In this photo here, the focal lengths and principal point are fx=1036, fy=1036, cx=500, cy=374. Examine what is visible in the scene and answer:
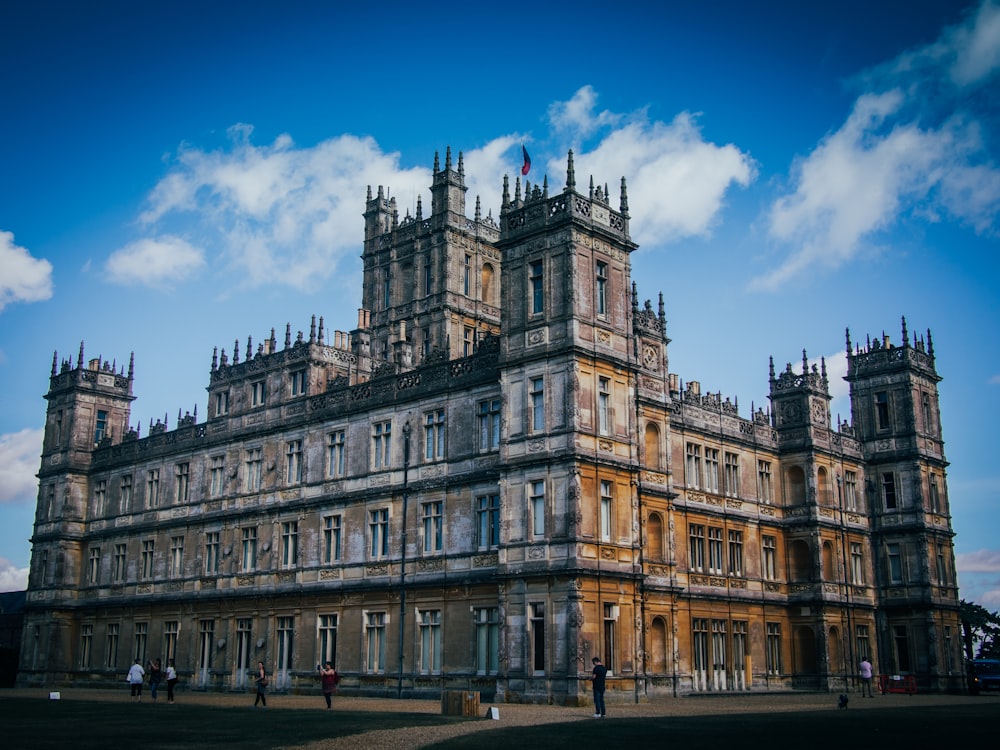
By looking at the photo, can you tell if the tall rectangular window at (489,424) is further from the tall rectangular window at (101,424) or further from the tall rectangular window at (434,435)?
the tall rectangular window at (101,424)

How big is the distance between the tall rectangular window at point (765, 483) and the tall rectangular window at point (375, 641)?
73.8ft

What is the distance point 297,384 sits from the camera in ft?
177

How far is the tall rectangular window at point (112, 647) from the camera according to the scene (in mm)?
59062

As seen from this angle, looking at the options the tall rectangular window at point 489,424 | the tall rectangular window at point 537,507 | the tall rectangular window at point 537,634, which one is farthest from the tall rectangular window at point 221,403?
the tall rectangular window at point 537,634

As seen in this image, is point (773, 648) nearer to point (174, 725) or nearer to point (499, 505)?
point (499, 505)

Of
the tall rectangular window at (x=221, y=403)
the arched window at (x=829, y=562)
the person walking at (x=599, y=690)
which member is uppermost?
the tall rectangular window at (x=221, y=403)

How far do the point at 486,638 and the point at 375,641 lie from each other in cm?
667

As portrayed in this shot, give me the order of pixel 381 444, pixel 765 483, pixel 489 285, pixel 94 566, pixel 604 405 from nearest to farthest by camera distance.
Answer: pixel 604 405 < pixel 381 444 < pixel 765 483 < pixel 94 566 < pixel 489 285

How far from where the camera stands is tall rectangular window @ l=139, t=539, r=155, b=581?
58.7 meters

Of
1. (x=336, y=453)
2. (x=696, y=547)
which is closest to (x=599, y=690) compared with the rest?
(x=696, y=547)

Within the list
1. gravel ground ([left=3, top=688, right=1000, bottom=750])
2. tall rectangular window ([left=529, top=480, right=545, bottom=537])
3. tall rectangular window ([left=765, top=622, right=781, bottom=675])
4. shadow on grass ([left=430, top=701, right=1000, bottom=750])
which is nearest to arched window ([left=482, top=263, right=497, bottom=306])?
tall rectangular window ([left=765, top=622, right=781, bottom=675])

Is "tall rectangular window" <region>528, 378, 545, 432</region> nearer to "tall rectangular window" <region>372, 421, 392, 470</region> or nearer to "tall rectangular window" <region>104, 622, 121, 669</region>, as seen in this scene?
"tall rectangular window" <region>372, 421, 392, 470</region>

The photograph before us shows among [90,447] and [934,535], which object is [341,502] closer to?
[90,447]

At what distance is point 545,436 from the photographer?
4009cm
